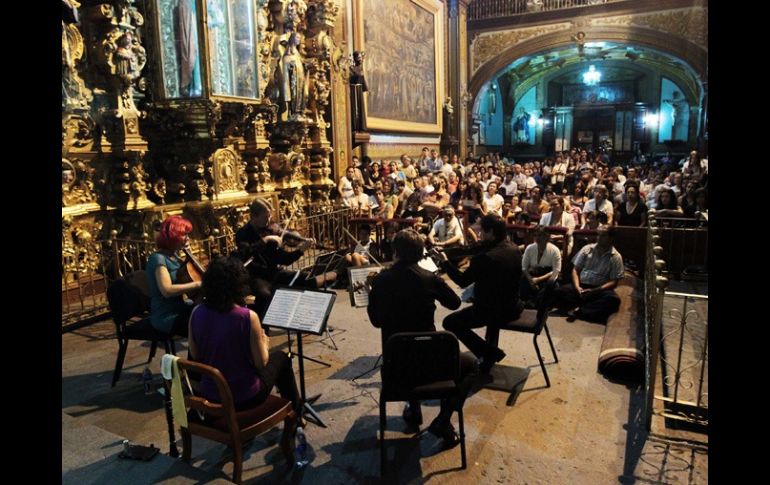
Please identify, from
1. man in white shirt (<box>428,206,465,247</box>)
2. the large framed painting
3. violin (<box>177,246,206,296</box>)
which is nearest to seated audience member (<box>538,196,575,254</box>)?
man in white shirt (<box>428,206,465,247</box>)

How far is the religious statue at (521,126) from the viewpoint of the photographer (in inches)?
1265

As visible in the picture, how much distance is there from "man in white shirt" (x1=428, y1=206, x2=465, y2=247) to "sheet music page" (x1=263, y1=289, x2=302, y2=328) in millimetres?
4044

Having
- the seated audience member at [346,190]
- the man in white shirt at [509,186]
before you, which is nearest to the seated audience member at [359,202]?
the seated audience member at [346,190]

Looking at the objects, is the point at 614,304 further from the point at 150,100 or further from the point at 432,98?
the point at 432,98

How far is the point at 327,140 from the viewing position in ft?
38.2

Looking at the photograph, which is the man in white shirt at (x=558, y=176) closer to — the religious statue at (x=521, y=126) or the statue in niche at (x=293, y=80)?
the statue in niche at (x=293, y=80)

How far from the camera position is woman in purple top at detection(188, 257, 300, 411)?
3018 mm

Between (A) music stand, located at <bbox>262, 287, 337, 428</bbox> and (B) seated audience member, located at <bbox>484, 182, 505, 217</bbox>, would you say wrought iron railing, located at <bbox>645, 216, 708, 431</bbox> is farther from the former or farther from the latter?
(B) seated audience member, located at <bbox>484, 182, 505, 217</bbox>

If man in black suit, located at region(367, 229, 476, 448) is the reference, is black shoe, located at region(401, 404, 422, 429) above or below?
below

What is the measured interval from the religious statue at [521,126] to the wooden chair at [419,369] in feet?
100

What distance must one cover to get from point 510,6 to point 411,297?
2010cm

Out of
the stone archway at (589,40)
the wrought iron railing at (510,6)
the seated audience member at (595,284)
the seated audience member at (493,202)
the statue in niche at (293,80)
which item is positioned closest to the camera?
the seated audience member at (595,284)
